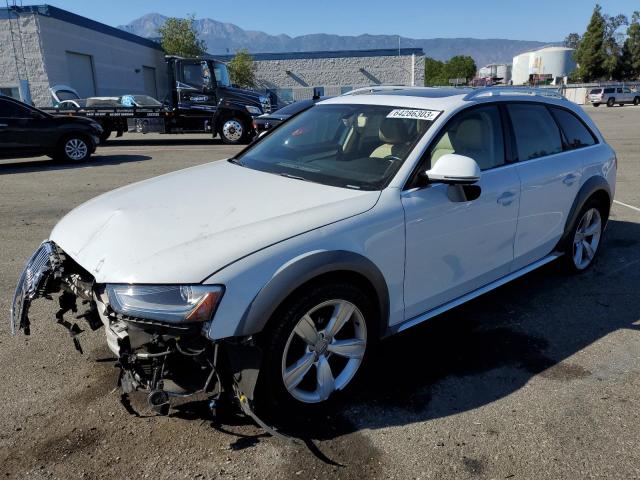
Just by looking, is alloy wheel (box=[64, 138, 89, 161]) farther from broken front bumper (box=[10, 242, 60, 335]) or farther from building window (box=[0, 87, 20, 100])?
building window (box=[0, 87, 20, 100])

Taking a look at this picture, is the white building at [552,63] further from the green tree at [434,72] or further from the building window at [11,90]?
the building window at [11,90]

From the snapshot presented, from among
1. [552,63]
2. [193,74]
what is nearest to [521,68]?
[552,63]

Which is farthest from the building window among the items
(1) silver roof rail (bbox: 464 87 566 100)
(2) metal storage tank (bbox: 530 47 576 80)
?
(2) metal storage tank (bbox: 530 47 576 80)

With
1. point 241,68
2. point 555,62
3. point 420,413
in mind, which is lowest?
point 420,413

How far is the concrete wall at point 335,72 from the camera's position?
45188mm

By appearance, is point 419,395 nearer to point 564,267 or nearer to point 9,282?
point 564,267

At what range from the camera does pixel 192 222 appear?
2.71 meters

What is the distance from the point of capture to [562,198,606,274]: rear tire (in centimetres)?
458

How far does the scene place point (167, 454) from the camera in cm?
254

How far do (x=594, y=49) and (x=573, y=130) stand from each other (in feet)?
246

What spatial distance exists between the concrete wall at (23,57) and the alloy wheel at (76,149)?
55.4 ft

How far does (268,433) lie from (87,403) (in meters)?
1.08

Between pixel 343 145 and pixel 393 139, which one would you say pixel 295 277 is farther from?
pixel 343 145

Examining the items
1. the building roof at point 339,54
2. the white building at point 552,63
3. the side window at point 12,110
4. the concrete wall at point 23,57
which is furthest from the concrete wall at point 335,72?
the white building at point 552,63
